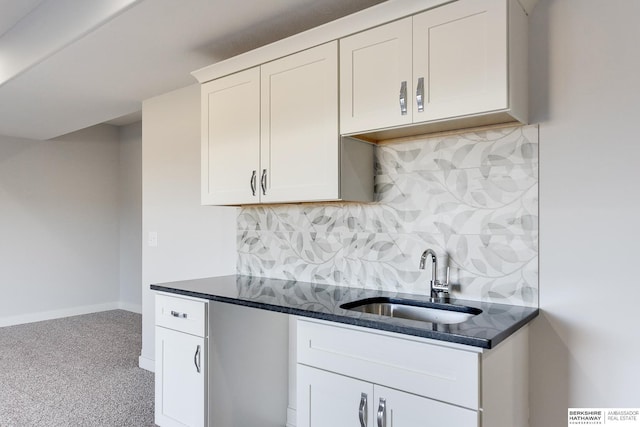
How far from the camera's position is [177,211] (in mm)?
3580

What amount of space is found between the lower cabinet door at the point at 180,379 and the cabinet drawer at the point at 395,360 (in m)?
0.75

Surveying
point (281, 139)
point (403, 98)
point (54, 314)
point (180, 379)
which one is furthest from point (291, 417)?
point (54, 314)

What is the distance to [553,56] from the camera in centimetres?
187

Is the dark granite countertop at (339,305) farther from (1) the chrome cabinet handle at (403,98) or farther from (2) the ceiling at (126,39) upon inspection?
(2) the ceiling at (126,39)

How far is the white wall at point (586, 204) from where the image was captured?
1700mm

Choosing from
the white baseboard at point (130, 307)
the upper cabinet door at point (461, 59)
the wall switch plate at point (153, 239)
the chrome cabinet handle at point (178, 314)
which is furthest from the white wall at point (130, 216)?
the upper cabinet door at point (461, 59)

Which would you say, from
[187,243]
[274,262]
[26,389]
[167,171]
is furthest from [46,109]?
[274,262]

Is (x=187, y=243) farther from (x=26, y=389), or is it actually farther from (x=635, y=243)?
(x=635, y=243)

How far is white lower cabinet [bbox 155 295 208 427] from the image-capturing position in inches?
92.1

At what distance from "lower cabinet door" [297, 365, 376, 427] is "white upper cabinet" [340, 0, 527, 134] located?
110 centimetres

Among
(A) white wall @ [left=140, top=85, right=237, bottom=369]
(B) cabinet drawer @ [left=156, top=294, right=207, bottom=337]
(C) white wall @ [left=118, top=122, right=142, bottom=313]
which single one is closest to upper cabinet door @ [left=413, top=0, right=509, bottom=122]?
(B) cabinet drawer @ [left=156, top=294, right=207, bottom=337]

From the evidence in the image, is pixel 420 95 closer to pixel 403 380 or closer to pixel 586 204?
pixel 586 204

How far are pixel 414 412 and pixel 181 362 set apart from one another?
4.68 feet

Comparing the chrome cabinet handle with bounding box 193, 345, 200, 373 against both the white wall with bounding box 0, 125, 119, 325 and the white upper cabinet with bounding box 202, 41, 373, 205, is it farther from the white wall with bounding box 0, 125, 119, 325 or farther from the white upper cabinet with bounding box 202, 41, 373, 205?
the white wall with bounding box 0, 125, 119, 325
